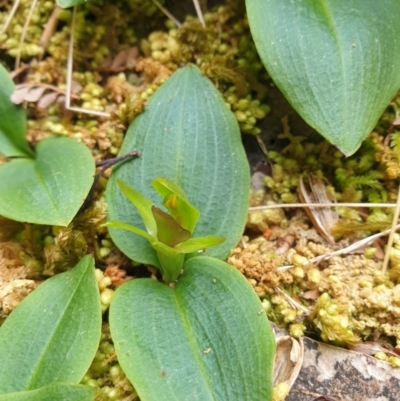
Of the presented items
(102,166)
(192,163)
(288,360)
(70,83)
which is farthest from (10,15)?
(288,360)

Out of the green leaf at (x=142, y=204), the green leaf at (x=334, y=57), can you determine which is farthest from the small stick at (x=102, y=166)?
the green leaf at (x=334, y=57)

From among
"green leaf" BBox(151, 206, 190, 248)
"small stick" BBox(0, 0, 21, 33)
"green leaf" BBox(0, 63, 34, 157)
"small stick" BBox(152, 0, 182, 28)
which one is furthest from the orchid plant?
"small stick" BBox(0, 0, 21, 33)

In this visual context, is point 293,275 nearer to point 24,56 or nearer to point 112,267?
point 112,267

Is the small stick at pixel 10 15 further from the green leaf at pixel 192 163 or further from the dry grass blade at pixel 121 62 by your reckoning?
the green leaf at pixel 192 163

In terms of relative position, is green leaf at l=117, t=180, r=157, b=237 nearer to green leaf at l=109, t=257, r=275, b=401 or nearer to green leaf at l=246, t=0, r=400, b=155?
green leaf at l=109, t=257, r=275, b=401

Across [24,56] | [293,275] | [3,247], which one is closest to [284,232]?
[293,275]

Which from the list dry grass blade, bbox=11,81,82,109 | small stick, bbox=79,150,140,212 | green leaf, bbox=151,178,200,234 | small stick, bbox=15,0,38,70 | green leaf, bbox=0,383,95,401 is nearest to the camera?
green leaf, bbox=0,383,95,401
